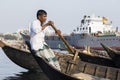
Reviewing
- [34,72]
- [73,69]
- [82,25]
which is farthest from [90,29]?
[73,69]

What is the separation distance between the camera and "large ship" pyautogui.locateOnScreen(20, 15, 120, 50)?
71.5m

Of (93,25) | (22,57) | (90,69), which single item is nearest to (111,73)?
(90,69)

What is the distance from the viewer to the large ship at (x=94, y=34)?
71488mm

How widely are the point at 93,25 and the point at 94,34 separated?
15.5 feet

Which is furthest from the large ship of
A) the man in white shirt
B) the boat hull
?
the man in white shirt

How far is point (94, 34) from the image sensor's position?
244 feet

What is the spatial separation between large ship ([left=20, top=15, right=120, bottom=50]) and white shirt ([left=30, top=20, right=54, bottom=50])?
57291mm

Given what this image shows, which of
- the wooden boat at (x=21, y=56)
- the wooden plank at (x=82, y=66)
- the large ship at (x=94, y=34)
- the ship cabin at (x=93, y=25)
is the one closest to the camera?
the wooden plank at (x=82, y=66)

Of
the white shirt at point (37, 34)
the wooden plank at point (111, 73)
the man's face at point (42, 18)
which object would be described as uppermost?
the man's face at point (42, 18)

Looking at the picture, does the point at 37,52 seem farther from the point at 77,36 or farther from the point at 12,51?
the point at 77,36

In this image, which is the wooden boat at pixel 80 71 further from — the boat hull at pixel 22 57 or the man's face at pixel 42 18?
the boat hull at pixel 22 57

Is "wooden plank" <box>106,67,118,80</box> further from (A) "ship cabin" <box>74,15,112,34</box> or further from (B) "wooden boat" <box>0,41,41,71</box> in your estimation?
(A) "ship cabin" <box>74,15,112,34</box>

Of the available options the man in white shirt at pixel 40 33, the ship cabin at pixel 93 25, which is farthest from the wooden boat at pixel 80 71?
the ship cabin at pixel 93 25

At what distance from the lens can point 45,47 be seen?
14.2 meters
